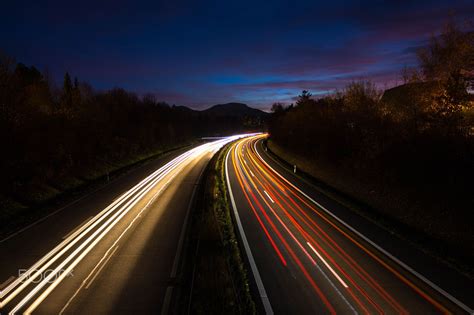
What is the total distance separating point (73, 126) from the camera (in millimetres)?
27656

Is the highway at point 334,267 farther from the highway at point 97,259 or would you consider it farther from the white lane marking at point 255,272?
the highway at point 97,259

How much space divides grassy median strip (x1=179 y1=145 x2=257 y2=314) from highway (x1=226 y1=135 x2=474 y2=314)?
59cm

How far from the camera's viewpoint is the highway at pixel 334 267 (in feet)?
28.4

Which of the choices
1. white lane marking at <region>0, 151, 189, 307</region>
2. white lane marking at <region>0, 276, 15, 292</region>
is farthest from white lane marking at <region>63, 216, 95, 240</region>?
white lane marking at <region>0, 276, 15, 292</region>

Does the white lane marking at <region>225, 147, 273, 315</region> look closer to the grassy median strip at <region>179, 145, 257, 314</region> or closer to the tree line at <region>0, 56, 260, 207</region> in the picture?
the grassy median strip at <region>179, 145, 257, 314</region>

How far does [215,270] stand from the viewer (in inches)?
411

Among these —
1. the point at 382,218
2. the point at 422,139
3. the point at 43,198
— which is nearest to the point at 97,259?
the point at 43,198

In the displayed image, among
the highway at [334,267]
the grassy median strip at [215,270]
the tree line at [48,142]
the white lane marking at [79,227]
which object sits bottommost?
the highway at [334,267]

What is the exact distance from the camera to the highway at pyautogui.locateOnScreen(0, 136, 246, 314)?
8.41 m

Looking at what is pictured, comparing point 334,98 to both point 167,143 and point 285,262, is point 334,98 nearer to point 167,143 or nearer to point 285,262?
point 285,262

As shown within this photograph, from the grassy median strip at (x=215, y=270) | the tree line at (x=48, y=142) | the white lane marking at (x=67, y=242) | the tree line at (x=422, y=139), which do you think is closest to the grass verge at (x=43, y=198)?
the tree line at (x=48, y=142)

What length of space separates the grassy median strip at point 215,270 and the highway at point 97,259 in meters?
0.69

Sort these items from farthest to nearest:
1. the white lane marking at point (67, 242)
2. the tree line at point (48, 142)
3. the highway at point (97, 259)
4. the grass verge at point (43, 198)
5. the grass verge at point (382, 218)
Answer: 1. the tree line at point (48, 142)
2. the grass verge at point (43, 198)
3. the grass verge at point (382, 218)
4. the white lane marking at point (67, 242)
5. the highway at point (97, 259)

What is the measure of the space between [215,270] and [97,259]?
4.90m
